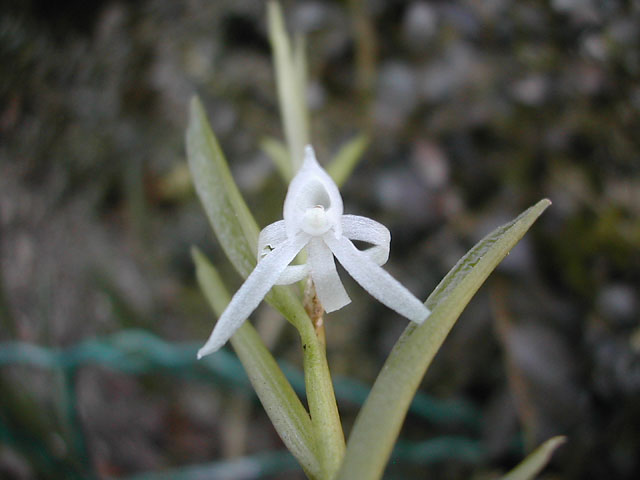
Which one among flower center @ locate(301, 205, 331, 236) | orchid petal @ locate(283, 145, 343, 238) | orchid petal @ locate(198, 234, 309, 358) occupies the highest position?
orchid petal @ locate(283, 145, 343, 238)

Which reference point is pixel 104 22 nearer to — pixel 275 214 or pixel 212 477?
pixel 275 214

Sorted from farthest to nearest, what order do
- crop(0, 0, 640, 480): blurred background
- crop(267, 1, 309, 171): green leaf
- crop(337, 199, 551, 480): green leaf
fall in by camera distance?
crop(0, 0, 640, 480): blurred background < crop(267, 1, 309, 171): green leaf < crop(337, 199, 551, 480): green leaf

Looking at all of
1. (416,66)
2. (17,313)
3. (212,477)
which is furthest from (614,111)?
(17,313)

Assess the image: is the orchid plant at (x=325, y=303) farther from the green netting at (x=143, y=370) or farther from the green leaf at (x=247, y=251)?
the green netting at (x=143, y=370)

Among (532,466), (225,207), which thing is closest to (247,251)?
(225,207)

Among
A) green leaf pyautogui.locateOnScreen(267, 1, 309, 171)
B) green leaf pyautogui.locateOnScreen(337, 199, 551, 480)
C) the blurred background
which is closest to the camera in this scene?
green leaf pyautogui.locateOnScreen(337, 199, 551, 480)

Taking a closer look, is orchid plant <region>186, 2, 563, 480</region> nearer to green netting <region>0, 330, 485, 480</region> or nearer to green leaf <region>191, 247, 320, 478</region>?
green leaf <region>191, 247, 320, 478</region>

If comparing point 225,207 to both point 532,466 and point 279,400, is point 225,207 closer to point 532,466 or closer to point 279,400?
point 279,400

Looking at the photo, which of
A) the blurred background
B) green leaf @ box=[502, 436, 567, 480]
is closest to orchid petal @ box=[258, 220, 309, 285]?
green leaf @ box=[502, 436, 567, 480]
